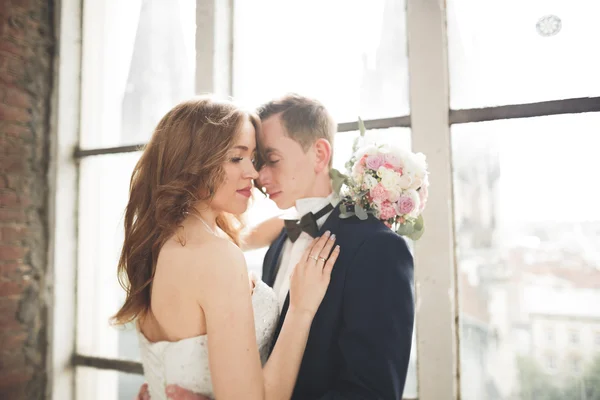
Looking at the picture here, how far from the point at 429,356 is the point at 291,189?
38.9 inches

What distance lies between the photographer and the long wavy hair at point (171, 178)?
4.36ft

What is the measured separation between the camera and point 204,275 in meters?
1.20

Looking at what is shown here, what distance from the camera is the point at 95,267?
2.80 m

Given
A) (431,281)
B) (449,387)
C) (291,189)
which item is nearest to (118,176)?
(291,189)

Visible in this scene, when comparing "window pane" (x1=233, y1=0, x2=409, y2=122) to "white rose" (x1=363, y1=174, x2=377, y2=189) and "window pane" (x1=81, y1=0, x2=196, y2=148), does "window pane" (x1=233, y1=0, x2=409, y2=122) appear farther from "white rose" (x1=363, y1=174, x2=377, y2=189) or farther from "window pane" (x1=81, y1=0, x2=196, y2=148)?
"white rose" (x1=363, y1=174, x2=377, y2=189)

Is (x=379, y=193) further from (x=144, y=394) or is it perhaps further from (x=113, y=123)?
(x=113, y=123)

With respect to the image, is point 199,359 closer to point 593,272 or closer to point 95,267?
point 593,272

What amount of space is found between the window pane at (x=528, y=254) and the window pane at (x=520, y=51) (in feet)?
0.44

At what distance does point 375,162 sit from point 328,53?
1.12 meters

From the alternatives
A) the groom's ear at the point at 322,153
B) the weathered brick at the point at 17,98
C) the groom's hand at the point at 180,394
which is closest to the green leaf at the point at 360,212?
the groom's ear at the point at 322,153

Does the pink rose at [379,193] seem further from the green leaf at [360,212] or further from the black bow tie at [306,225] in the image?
the black bow tie at [306,225]

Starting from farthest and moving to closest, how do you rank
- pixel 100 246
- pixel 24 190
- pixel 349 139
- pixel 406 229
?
pixel 100 246 → pixel 24 190 → pixel 349 139 → pixel 406 229

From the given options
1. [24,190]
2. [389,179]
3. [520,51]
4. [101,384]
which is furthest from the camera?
[101,384]

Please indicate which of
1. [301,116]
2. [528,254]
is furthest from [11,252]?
[528,254]
